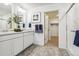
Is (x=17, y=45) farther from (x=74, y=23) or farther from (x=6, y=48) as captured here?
(x=74, y=23)

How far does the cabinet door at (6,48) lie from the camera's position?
1617 mm

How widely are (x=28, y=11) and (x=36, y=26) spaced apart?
0.99 meters

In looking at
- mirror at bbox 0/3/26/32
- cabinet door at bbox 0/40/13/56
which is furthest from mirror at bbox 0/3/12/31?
cabinet door at bbox 0/40/13/56

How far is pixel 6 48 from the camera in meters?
1.76

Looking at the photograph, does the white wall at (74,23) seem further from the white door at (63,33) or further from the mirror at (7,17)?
the mirror at (7,17)

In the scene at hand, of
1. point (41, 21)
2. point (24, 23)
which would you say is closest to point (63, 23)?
point (41, 21)

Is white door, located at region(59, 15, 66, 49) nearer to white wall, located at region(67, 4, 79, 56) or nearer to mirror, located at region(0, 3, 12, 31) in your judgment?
white wall, located at region(67, 4, 79, 56)

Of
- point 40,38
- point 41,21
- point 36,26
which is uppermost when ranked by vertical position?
point 41,21

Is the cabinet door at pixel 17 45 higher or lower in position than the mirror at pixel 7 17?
lower

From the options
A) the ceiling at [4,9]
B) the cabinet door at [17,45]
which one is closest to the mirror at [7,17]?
the ceiling at [4,9]

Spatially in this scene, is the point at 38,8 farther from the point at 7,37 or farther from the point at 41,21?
the point at 7,37

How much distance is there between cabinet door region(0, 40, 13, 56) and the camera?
5.31 feet

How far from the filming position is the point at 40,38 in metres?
3.96

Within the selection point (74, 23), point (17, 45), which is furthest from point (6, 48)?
point (74, 23)
